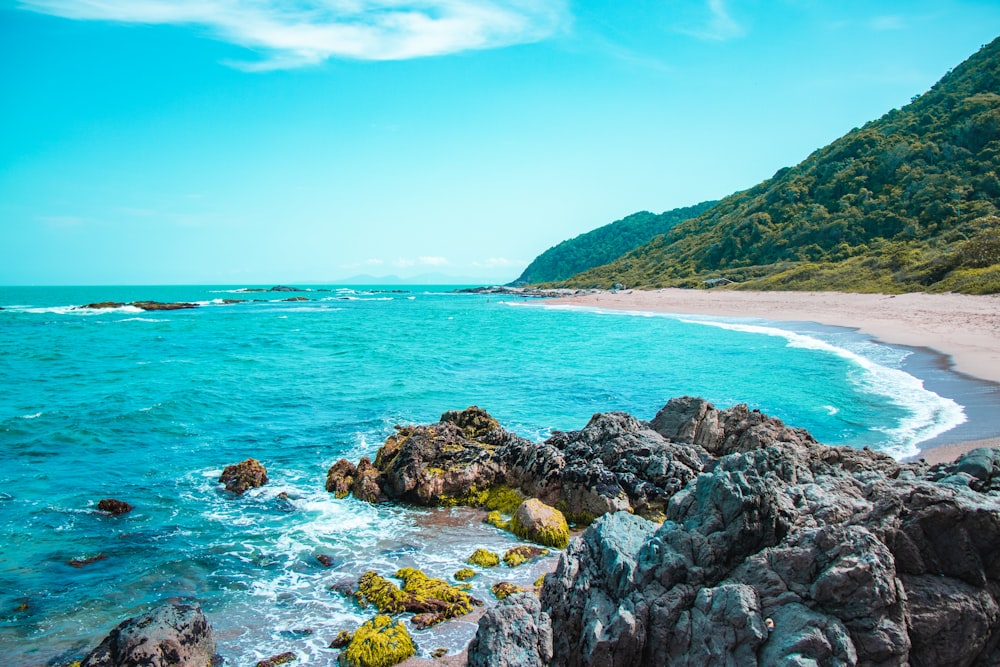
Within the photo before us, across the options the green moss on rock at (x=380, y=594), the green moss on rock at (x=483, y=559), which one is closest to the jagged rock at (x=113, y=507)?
the green moss on rock at (x=380, y=594)

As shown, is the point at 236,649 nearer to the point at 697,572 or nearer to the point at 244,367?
the point at 697,572

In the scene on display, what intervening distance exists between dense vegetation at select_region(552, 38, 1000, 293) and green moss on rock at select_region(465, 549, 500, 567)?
43.8 meters

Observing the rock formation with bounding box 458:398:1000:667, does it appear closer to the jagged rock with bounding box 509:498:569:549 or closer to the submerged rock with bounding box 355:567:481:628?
the submerged rock with bounding box 355:567:481:628

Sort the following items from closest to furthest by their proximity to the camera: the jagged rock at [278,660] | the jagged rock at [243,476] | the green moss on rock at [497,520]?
1. the jagged rock at [278,660]
2. the green moss on rock at [497,520]
3. the jagged rock at [243,476]

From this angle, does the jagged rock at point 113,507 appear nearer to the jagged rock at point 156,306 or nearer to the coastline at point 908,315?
the coastline at point 908,315

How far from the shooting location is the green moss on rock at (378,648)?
7715mm

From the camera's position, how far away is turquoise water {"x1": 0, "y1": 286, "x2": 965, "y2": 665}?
32.3 ft

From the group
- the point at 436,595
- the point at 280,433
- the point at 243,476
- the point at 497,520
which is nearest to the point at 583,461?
the point at 497,520

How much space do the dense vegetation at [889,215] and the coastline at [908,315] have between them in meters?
3.05

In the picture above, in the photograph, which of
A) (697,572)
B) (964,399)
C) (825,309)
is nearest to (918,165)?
(825,309)

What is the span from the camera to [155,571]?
10.8 meters

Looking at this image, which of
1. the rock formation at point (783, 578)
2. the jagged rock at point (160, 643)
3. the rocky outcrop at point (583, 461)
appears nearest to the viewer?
the rock formation at point (783, 578)

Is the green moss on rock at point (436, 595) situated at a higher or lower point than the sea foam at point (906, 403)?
lower

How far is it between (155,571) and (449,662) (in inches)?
262
